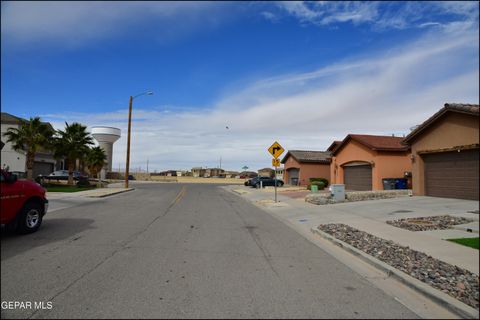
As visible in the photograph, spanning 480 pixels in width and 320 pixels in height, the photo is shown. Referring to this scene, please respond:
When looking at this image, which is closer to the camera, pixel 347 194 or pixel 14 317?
pixel 14 317

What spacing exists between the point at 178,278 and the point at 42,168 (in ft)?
143

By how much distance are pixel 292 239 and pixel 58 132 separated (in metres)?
29.5

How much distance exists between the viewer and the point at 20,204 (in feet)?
26.3

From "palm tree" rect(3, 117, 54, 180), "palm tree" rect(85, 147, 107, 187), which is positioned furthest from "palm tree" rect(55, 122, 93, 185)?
"palm tree" rect(85, 147, 107, 187)

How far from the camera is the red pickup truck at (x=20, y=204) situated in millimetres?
7480

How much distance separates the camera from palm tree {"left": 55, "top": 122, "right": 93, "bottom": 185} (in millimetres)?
31984

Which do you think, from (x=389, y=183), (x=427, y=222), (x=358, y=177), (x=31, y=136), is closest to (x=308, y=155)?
(x=358, y=177)

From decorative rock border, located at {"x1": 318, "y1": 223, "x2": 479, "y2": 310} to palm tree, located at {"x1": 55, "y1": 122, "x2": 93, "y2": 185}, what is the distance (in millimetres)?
29857

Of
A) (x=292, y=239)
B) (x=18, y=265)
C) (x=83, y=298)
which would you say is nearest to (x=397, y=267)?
(x=292, y=239)

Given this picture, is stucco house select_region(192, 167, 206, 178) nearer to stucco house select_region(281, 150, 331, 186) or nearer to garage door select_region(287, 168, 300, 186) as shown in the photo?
garage door select_region(287, 168, 300, 186)

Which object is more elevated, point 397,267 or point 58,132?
point 58,132

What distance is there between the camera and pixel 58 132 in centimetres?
3172

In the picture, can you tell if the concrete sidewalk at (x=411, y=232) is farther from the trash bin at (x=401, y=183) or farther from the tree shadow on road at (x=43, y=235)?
the trash bin at (x=401, y=183)

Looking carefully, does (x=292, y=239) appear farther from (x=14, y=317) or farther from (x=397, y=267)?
(x=14, y=317)
